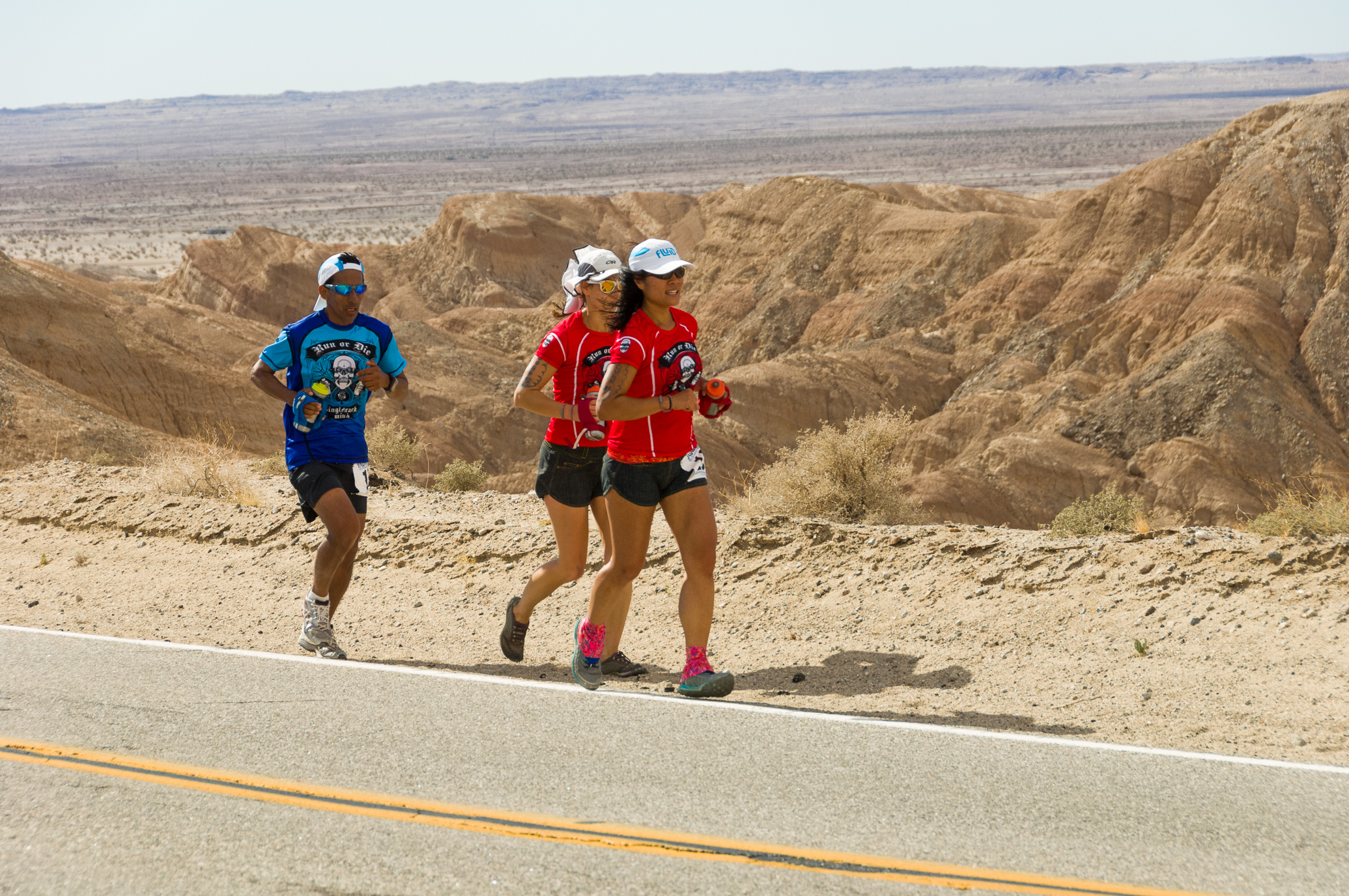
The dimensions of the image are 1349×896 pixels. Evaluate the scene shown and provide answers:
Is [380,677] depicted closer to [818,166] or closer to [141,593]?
[141,593]

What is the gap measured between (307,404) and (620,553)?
6.24ft

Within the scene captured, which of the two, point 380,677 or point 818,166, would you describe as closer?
point 380,677

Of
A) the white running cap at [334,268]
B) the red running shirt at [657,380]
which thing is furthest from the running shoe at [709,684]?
the white running cap at [334,268]

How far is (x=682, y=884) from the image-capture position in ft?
11.5

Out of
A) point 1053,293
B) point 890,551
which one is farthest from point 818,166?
point 890,551

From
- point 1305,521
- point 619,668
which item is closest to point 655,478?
point 619,668

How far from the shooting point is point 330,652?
6.17m

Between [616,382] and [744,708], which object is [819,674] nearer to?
[744,708]

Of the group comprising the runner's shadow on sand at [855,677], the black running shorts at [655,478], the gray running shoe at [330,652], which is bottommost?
the runner's shadow on sand at [855,677]

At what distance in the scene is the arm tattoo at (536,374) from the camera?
5.47m

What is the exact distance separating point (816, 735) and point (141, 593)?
216 inches

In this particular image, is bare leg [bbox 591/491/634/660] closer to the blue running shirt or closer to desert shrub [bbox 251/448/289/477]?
the blue running shirt

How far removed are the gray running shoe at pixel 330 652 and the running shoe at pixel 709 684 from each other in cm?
202

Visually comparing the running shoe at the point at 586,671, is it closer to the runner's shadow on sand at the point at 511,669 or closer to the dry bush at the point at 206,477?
the runner's shadow on sand at the point at 511,669
